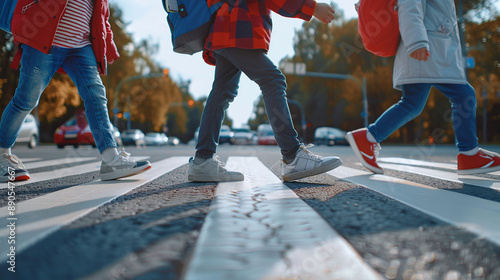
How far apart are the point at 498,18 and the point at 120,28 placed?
2396cm

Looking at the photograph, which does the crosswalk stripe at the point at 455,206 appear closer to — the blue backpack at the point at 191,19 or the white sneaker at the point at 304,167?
the white sneaker at the point at 304,167

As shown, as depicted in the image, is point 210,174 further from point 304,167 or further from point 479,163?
point 479,163

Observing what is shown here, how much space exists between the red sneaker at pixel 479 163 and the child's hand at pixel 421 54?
0.89m

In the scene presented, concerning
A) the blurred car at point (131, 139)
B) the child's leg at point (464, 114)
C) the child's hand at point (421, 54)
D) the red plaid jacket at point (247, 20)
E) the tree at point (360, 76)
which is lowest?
the blurred car at point (131, 139)

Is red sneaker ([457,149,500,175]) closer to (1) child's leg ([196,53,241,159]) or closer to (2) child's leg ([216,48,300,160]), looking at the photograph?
(2) child's leg ([216,48,300,160])

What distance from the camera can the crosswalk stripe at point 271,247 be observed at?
34.4 inches

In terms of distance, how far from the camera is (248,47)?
8.76 feet

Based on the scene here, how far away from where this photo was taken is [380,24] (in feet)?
11.1

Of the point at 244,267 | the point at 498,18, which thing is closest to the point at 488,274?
the point at 244,267

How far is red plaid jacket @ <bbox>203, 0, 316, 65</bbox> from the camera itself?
2676 millimetres

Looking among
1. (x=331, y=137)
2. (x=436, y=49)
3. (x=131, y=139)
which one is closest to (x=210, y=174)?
(x=436, y=49)

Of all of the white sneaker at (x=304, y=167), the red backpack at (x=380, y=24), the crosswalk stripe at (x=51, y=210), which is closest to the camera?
the crosswalk stripe at (x=51, y=210)

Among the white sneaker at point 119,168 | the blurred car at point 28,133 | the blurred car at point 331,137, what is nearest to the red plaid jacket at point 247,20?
the white sneaker at point 119,168

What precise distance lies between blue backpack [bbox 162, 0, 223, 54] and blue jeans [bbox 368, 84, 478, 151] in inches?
62.5
